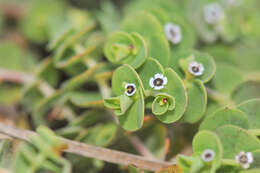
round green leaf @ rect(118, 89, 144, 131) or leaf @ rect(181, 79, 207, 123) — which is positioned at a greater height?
leaf @ rect(181, 79, 207, 123)

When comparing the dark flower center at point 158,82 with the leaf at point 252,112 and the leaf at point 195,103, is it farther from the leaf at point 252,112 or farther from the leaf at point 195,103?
the leaf at point 252,112

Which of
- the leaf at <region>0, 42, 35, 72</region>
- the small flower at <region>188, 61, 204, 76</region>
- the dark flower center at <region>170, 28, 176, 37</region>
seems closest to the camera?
the small flower at <region>188, 61, 204, 76</region>

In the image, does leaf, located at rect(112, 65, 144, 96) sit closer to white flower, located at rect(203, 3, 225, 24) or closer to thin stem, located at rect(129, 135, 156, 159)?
thin stem, located at rect(129, 135, 156, 159)

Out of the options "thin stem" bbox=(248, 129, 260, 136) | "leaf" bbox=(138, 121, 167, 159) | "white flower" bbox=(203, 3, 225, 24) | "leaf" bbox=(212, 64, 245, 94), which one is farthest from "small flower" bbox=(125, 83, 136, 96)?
"white flower" bbox=(203, 3, 225, 24)

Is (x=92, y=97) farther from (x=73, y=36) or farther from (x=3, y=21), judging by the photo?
(x=3, y=21)

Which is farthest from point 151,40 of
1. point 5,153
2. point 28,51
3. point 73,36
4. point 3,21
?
point 3,21
